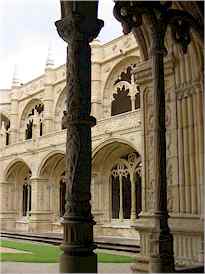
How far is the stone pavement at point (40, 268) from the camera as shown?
808 centimetres

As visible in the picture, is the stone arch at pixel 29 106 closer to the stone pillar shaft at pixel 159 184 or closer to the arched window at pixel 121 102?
the arched window at pixel 121 102

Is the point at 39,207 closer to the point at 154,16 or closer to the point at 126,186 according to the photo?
the point at 126,186

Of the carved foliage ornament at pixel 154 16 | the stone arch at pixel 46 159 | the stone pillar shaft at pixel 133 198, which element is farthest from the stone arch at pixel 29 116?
the carved foliage ornament at pixel 154 16

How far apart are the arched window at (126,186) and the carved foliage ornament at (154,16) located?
14400mm

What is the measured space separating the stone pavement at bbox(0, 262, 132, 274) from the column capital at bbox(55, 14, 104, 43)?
476 centimetres

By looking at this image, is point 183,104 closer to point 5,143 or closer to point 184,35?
point 184,35

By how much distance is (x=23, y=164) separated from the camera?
27.6m

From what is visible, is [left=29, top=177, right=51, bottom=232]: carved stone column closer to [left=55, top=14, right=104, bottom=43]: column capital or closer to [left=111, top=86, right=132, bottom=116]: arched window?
[left=111, top=86, right=132, bottom=116]: arched window

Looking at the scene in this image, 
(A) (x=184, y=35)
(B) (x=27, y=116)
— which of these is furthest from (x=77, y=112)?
(B) (x=27, y=116)

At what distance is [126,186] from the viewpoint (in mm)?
20953

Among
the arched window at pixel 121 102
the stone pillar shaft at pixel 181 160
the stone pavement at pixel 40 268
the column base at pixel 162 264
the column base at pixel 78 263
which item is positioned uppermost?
the arched window at pixel 121 102

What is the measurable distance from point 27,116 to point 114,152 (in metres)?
11.7

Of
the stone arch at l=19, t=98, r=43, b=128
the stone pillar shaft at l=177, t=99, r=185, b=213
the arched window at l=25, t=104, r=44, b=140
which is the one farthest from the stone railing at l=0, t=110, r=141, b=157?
the stone pillar shaft at l=177, t=99, r=185, b=213

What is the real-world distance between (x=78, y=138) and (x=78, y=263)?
3.51ft
